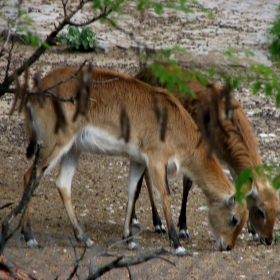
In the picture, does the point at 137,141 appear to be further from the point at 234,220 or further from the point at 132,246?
the point at 234,220

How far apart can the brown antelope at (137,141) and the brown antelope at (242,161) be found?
9.4 inches

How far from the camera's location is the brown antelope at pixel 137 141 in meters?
5.47

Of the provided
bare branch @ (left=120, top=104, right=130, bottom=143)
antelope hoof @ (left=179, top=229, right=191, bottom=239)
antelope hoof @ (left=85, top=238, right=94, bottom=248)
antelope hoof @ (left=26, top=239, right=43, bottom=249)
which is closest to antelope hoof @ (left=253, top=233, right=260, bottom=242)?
antelope hoof @ (left=179, top=229, right=191, bottom=239)

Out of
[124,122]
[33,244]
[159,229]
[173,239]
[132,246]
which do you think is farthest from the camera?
[159,229]

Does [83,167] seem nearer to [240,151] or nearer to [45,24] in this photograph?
[240,151]

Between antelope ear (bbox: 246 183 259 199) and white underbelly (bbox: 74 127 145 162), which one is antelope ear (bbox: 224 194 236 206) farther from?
white underbelly (bbox: 74 127 145 162)

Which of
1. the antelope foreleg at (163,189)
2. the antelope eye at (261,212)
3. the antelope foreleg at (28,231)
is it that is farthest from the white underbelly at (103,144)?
the antelope eye at (261,212)

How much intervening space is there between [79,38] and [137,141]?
6425 millimetres

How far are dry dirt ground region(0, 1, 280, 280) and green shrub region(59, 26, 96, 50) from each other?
0.58 feet

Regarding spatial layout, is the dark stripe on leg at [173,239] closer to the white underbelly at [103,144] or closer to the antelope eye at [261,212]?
the white underbelly at [103,144]

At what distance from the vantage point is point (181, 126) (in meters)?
5.76

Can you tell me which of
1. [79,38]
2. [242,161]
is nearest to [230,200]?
[242,161]

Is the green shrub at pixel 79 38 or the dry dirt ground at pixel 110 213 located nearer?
the dry dirt ground at pixel 110 213

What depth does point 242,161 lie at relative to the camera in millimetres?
6023
